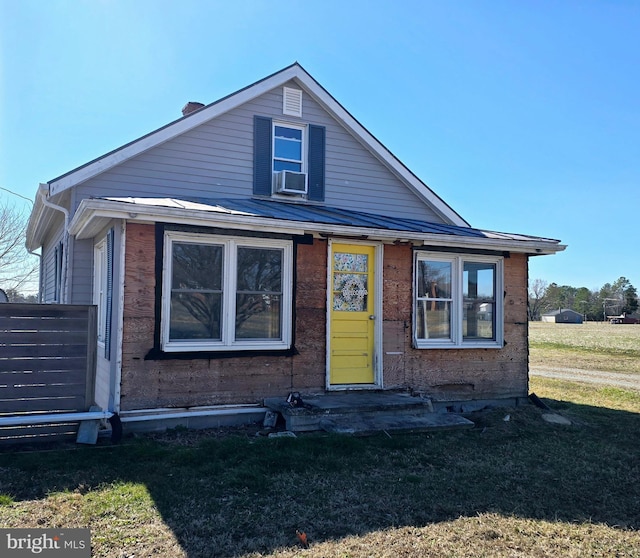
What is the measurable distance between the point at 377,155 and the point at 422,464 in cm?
730

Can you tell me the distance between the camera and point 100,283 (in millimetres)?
8594

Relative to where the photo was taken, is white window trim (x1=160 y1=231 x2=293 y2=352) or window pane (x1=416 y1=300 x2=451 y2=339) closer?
white window trim (x1=160 y1=231 x2=293 y2=352)

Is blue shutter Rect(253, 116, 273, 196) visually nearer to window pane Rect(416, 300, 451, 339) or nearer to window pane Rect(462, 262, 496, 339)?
window pane Rect(416, 300, 451, 339)

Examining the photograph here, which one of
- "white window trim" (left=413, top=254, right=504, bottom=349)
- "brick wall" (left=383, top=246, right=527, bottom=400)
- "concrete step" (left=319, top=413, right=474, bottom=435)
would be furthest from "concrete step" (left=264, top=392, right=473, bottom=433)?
"white window trim" (left=413, top=254, right=504, bottom=349)

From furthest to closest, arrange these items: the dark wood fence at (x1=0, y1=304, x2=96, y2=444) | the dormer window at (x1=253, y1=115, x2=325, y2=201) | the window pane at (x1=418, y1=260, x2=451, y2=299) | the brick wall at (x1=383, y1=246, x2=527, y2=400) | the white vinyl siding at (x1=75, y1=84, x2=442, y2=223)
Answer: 1. the dormer window at (x1=253, y1=115, x2=325, y2=201)
2. the white vinyl siding at (x1=75, y1=84, x2=442, y2=223)
3. the window pane at (x1=418, y1=260, x2=451, y2=299)
4. the brick wall at (x1=383, y1=246, x2=527, y2=400)
5. the dark wood fence at (x1=0, y1=304, x2=96, y2=444)

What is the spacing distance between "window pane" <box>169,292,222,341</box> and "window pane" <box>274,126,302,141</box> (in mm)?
4487

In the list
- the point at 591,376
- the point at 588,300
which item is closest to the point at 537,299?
the point at 588,300

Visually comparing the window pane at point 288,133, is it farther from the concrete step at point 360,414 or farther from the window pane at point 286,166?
the concrete step at point 360,414

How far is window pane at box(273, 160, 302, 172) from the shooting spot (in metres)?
10.4

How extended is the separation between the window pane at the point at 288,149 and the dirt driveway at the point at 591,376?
9116 millimetres

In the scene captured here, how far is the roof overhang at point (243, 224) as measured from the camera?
21.5 ft

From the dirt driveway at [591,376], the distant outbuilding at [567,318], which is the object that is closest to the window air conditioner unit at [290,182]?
the dirt driveway at [591,376]

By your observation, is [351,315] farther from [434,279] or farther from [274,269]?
[434,279]

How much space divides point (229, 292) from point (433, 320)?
11.4ft
